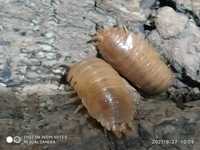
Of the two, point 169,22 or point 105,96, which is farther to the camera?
point 169,22

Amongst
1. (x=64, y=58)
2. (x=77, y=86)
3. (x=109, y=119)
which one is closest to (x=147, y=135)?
(x=109, y=119)

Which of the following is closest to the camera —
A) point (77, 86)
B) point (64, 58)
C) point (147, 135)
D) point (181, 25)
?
point (147, 135)

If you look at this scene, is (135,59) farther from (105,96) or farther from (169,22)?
(105,96)

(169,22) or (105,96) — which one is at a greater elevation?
(169,22)

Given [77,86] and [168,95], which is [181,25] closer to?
[168,95]

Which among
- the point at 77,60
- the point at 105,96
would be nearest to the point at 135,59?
the point at 77,60

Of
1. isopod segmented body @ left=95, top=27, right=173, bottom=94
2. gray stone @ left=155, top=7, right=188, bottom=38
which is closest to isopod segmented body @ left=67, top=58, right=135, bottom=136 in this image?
isopod segmented body @ left=95, top=27, right=173, bottom=94

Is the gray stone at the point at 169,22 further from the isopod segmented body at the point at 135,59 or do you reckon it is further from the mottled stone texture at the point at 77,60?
the isopod segmented body at the point at 135,59
